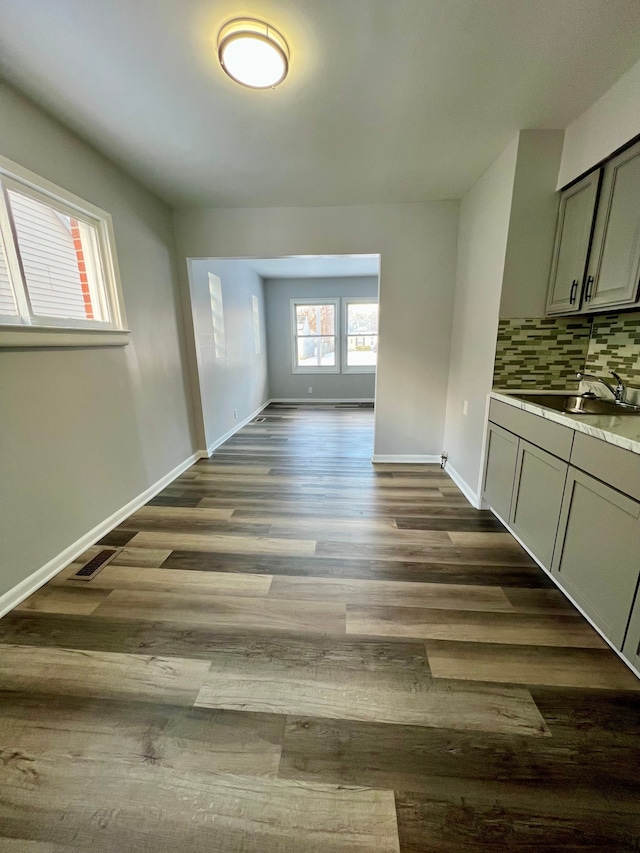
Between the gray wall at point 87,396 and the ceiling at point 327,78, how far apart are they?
239 millimetres

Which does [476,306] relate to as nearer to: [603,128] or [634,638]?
[603,128]

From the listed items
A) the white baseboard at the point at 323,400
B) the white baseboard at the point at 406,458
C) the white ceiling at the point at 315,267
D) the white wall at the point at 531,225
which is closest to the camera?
the white wall at the point at 531,225

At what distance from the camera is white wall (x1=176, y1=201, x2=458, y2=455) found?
10.4ft

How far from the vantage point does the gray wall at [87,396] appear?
179cm

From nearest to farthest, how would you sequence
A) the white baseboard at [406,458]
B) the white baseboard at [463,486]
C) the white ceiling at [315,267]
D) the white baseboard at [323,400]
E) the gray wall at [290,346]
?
the white baseboard at [463,486], the white baseboard at [406,458], the white ceiling at [315,267], the gray wall at [290,346], the white baseboard at [323,400]

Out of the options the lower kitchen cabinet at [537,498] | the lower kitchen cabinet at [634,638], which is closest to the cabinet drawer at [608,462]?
the lower kitchen cabinet at [537,498]

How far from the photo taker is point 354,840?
3.05ft

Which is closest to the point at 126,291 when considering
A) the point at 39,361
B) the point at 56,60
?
the point at 39,361

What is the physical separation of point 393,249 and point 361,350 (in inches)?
154

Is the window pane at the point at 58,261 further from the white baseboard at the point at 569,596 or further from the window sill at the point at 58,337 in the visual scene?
the white baseboard at the point at 569,596

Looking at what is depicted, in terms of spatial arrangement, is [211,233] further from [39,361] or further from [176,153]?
[39,361]

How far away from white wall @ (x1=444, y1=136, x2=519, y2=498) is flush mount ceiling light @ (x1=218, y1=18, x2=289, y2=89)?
63.4 inches

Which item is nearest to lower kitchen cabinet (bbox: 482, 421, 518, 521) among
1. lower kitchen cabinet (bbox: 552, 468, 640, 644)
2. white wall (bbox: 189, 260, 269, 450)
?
lower kitchen cabinet (bbox: 552, 468, 640, 644)

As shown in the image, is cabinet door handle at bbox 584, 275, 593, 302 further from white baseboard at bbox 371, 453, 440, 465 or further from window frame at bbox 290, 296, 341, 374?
window frame at bbox 290, 296, 341, 374
